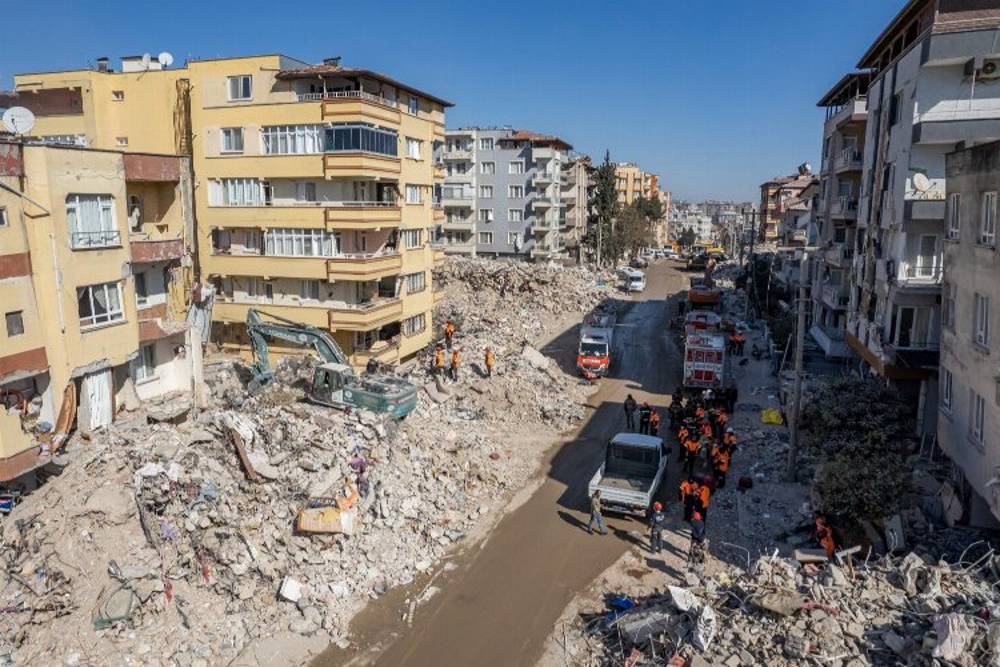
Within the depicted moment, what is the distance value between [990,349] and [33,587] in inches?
816

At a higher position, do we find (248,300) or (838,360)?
(248,300)

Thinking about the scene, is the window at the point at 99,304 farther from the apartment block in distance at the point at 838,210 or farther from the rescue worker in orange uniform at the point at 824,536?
the apartment block in distance at the point at 838,210

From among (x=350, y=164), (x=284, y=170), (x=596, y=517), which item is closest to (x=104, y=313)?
(x=284, y=170)

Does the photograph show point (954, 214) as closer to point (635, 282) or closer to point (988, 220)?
point (988, 220)

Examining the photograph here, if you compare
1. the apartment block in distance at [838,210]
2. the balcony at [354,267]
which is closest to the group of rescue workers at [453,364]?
the balcony at [354,267]

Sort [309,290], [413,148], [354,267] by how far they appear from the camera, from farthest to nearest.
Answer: [413,148]
[309,290]
[354,267]

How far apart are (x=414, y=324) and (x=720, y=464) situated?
1801 cm

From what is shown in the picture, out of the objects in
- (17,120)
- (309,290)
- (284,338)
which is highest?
(17,120)

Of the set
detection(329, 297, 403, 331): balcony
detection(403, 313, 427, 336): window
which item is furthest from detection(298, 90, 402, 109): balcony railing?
detection(403, 313, 427, 336): window

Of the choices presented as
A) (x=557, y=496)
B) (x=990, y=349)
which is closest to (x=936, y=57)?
(x=990, y=349)

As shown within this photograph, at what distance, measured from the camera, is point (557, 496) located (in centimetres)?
2103

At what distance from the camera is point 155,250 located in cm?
2155

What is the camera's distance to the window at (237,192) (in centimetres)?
2947

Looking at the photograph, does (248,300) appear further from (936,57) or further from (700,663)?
(936,57)
